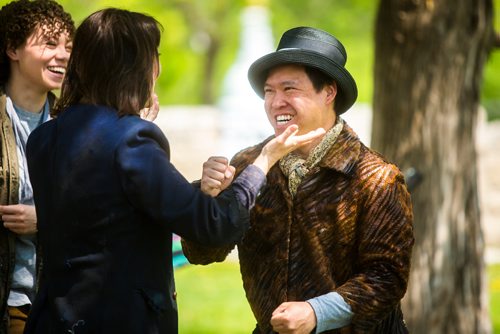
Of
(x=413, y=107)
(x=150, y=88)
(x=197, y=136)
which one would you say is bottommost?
(x=150, y=88)

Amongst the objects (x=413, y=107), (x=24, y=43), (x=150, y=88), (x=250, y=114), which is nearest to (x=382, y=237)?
(x=150, y=88)

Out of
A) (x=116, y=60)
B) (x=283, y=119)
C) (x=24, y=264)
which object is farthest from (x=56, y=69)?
(x=283, y=119)

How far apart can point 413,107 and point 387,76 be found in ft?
0.97

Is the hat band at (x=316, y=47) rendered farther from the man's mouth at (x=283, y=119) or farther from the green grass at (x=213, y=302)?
the green grass at (x=213, y=302)

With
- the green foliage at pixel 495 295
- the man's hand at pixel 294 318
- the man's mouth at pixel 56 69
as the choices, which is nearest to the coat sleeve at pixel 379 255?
the man's hand at pixel 294 318

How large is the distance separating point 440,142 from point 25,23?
3817mm

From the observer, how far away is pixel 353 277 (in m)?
3.55

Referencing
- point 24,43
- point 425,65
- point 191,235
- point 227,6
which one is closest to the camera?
point 191,235

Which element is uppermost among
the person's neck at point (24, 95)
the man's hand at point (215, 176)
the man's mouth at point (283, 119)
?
the person's neck at point (24, 95)

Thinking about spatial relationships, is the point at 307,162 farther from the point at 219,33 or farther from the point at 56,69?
the point at 219,33

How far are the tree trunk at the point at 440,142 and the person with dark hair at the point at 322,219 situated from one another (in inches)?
130

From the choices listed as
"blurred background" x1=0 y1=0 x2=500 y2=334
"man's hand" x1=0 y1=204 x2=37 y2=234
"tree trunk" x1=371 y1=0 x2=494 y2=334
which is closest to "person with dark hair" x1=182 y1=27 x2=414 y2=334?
"man's hand" x1=0 y1=204 x2=37 y2=234

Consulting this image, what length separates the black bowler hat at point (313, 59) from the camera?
3.62 m

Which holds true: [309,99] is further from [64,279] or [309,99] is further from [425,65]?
[425,65]
